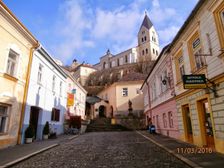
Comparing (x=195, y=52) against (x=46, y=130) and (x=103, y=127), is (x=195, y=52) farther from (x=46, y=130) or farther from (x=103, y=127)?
(x=103, y=127)

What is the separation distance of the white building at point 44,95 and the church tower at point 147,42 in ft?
198

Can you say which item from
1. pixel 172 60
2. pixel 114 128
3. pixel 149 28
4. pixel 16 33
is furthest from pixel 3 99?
pixel 149 28

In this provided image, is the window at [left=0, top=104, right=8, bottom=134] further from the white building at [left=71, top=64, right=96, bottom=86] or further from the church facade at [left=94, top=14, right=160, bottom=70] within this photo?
the church facade at [left=94, top=14, right=160, bottom=70]

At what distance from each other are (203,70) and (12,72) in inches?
423

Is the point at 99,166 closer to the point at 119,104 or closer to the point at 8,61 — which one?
the point at 8,61

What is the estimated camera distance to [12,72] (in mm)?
10711

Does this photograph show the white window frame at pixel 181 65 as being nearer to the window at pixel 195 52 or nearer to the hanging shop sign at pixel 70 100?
the window at pixel 195 52

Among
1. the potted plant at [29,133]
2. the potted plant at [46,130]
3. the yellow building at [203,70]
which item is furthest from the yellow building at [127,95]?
the potted plant at [29,133]

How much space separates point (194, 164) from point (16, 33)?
11490 millimetres

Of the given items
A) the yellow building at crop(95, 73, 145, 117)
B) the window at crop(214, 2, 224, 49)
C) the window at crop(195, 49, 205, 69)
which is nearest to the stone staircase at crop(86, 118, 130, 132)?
the yellow building at crop(95, 73, 145, 117)

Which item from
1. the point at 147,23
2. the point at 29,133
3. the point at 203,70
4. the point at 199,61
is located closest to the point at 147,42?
the point at 147,23

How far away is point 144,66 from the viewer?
220 ft

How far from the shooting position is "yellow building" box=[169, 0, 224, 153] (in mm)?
7105

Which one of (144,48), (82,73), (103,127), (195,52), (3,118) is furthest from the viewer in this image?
(82,73)
